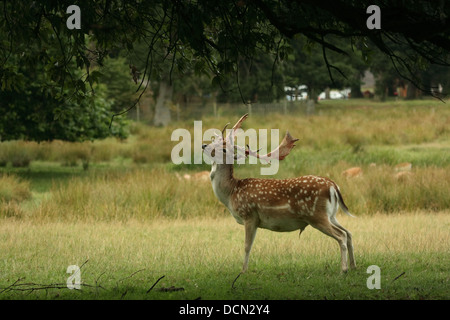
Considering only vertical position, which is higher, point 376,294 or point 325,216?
point 325,216

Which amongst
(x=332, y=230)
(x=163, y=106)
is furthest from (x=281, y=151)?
(x=163, y=106)

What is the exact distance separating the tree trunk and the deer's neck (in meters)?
36.4

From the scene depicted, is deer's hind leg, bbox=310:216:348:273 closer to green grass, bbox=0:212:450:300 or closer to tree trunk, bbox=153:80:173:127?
green grass, bbox=0:212:450:300

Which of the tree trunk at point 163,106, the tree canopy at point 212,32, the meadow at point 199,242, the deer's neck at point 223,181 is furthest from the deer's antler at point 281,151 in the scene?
the tree trunk at point 163,106

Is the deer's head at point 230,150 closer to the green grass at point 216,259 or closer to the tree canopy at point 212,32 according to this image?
the tree canopy at point 212,32

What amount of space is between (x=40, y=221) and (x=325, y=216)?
22.8 ft

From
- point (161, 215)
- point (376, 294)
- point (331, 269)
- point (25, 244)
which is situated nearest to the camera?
point (376, 294)

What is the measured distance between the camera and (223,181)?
7.98m

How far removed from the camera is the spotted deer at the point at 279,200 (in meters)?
7.58

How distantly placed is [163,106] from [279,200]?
37386 millimetres

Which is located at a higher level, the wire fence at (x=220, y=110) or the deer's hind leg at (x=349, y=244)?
the wire fence at (x=220, y=110)

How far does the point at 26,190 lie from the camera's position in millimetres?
16578

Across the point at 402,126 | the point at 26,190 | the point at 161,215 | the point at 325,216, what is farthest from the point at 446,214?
the point at 402,126
